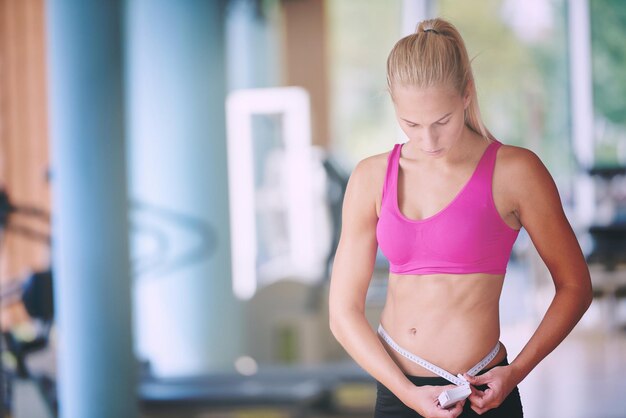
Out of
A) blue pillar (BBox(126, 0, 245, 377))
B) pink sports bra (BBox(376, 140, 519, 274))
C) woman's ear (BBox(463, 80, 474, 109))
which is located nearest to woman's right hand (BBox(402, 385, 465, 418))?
pink sports bra (BBox(376, 140, 519, 274))

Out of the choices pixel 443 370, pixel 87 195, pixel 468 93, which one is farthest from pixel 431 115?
pixel 87 195

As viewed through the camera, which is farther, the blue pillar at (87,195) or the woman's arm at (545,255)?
the blue pillar at (87,195)

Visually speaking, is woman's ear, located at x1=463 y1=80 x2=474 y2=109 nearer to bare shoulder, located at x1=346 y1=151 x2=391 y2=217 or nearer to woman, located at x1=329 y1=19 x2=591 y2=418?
woman, located at x1=329 y1=19 x2=591 y2=418

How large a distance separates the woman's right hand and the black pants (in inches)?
2.0

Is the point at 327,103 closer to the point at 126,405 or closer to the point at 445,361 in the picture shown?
the point at 126,405

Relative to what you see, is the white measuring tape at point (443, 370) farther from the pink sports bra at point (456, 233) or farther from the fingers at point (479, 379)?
the pink sports bra at point (456, 233)

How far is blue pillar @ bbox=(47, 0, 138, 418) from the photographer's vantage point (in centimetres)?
365

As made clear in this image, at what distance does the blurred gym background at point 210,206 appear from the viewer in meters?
3.71

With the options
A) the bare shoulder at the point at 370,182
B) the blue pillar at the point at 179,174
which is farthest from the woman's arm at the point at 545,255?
the blue pillar at the point at 179,174

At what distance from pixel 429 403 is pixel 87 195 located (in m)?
2.74

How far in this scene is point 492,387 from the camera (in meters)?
1.23

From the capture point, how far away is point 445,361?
131cm

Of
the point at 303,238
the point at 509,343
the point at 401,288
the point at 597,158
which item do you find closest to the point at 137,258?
the point at 509,343

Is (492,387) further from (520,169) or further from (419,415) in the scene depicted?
(520,169)
